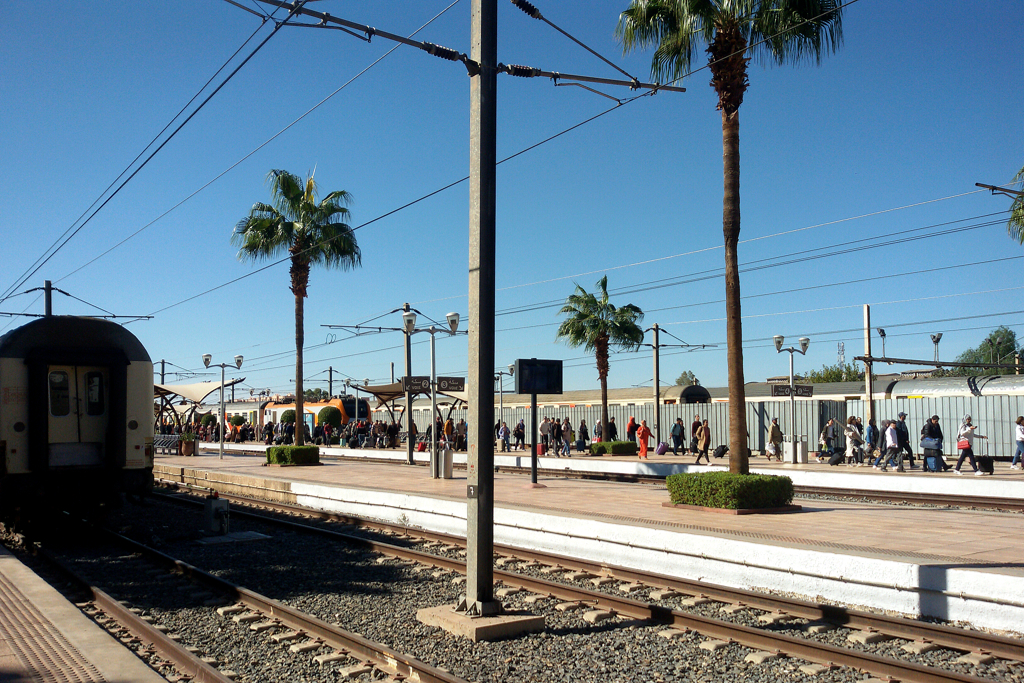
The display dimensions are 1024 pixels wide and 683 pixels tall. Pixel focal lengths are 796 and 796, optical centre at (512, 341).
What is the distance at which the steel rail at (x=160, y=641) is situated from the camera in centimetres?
621

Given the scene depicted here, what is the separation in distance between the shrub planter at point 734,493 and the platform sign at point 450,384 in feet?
33.6

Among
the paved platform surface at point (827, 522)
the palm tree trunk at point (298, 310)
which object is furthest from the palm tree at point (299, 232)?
the paved platform surface at point (827, 522)

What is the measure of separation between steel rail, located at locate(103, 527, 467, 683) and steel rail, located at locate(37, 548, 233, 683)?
1.06 meters

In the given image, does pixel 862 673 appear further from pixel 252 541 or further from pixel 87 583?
pixel 252 541

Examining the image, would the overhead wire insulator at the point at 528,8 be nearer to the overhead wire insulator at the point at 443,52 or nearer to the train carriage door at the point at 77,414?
the overhead wire insulator at the point at 443,52

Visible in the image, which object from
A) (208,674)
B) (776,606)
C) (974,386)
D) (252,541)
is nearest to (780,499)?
(776,606)

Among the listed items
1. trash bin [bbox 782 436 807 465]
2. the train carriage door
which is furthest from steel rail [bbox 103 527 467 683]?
trash bin [bbox 782 436 807 465]

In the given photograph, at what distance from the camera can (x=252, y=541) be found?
43.4ft

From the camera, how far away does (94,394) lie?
1344 centimetres

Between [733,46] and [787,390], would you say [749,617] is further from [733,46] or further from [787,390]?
[787,390]

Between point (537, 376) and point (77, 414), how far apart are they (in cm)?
975

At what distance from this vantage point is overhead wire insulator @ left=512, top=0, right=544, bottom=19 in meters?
8.77

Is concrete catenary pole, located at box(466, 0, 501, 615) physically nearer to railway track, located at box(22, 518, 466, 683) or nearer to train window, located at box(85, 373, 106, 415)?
railway track, located at box(22, 518, 466, 683)

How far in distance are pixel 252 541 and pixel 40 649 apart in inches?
269
